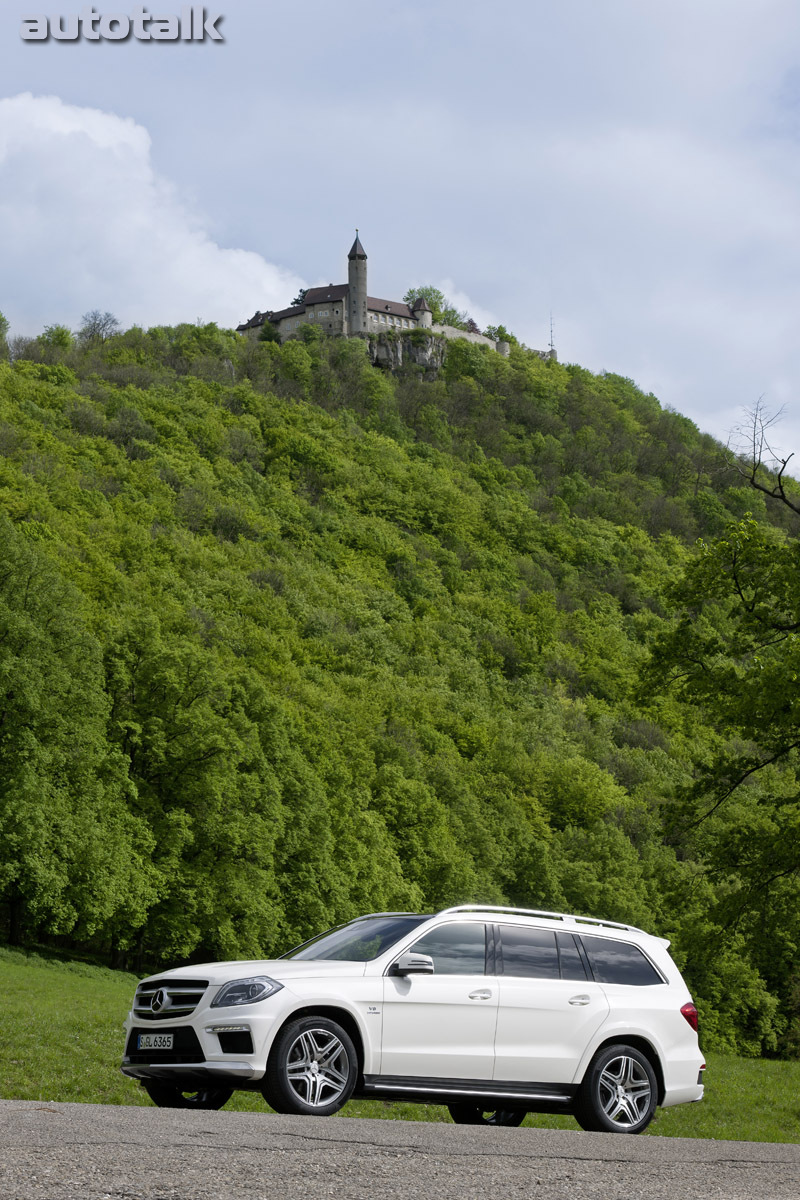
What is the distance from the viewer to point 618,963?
11.8m

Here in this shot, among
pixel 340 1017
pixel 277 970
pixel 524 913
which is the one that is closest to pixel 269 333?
pixel 524 913

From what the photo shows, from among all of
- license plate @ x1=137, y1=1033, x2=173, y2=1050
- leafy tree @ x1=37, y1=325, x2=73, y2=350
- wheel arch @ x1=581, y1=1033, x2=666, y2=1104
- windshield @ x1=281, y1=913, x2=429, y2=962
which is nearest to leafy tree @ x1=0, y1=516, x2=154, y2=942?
windshield @ x1=281, y1=913, x2=429, y2=962

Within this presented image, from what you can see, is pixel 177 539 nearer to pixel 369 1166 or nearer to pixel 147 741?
pixel 147 741

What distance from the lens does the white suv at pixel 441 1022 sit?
10.0 m

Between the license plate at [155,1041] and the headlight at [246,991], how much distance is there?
53 centimetres

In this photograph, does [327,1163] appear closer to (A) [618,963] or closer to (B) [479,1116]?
(A) [618,963]

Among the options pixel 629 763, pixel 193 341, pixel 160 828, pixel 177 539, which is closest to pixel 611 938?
pixel 160 828

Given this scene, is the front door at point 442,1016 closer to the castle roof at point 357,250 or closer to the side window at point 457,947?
the side window at point 457,947

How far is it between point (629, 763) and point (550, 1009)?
90.9 metres

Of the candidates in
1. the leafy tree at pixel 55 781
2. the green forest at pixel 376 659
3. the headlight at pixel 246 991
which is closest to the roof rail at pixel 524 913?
the headlight at pixel 246 991

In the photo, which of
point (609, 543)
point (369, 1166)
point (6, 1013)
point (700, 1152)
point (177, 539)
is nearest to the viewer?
point (369, 1166)

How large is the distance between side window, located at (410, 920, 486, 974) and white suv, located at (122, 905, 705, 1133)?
0.5 inches

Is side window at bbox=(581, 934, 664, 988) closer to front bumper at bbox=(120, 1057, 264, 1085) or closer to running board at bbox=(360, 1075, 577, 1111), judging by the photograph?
running board at bbox=(360, 1075, 577, 1111)

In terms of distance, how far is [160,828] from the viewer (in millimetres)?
47688
